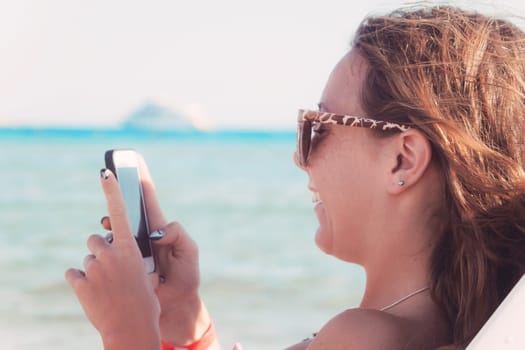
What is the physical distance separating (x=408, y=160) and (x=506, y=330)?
1.57 ft

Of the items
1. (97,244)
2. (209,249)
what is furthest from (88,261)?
(209,249)

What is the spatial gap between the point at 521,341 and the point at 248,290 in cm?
687

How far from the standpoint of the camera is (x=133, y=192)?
7.34ft

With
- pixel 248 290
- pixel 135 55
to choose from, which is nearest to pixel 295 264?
pixel 248 290

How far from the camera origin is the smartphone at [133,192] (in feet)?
7.19

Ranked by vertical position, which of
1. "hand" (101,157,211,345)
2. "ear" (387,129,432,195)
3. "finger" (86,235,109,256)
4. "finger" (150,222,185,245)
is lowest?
"hand" (101,157,211,345)

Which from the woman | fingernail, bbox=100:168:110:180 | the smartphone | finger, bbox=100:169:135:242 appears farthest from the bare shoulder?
the smartphone

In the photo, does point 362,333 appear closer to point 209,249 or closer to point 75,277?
point 75,277

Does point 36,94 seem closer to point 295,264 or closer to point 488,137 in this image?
point 295,264

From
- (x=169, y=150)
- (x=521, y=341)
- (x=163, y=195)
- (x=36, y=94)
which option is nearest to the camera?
(x=521, y=341)

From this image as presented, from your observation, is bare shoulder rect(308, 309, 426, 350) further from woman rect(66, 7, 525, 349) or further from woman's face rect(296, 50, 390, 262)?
woman's face rect(296, 50, 390, 262)

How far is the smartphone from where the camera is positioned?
2191 mm

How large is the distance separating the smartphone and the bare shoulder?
803 mm

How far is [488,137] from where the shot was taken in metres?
1.67
